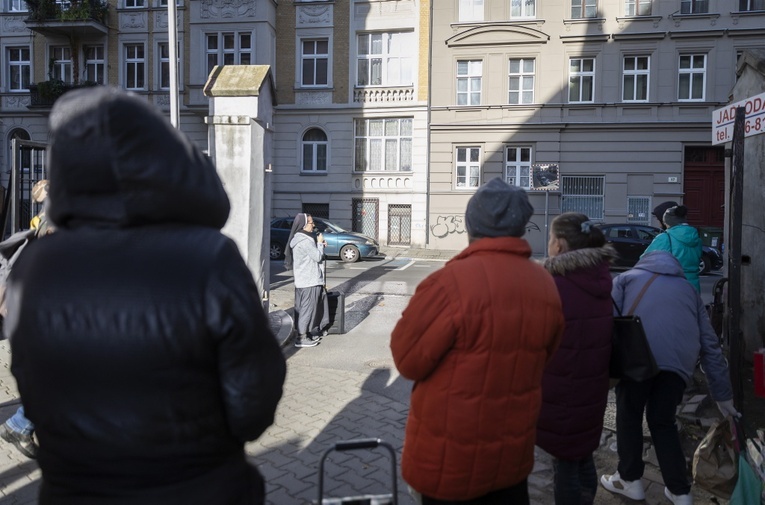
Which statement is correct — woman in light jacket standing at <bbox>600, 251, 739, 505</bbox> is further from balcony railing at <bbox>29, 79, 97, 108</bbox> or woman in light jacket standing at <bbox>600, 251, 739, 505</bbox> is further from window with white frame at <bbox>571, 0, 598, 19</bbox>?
balcony railing at <bbox>29, 79, 97, 108</bbox>

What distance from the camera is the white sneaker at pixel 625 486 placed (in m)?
4.12

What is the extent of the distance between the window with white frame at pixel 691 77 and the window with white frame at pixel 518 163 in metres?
6.23

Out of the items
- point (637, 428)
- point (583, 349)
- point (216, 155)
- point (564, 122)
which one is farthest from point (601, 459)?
point (564, 122)

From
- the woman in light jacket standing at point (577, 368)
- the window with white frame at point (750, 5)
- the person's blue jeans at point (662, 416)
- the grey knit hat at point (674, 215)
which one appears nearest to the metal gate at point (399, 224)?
the window with white frame at point (750, 5)

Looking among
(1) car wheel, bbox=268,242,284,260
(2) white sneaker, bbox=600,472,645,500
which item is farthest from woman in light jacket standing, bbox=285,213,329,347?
(1) car wheel, bbox=268,242,284,260

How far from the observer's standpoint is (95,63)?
29.7 metres

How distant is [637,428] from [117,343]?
3400 mm

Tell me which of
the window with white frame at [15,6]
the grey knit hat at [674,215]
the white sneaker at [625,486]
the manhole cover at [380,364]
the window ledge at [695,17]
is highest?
the window with white frame at [15,6]

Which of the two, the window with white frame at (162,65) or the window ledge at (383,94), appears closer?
the window ledge at (383,94)

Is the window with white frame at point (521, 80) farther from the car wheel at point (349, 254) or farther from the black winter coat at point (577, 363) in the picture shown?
the black winter coat at point (577, 363)

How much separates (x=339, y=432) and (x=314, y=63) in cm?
2515

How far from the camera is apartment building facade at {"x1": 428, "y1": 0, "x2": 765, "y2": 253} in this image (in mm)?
24812

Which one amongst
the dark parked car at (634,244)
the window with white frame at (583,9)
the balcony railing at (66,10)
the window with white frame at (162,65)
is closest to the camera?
the dark parked car at (634,244)

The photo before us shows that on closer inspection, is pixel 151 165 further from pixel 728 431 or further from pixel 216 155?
pixel 216 155
